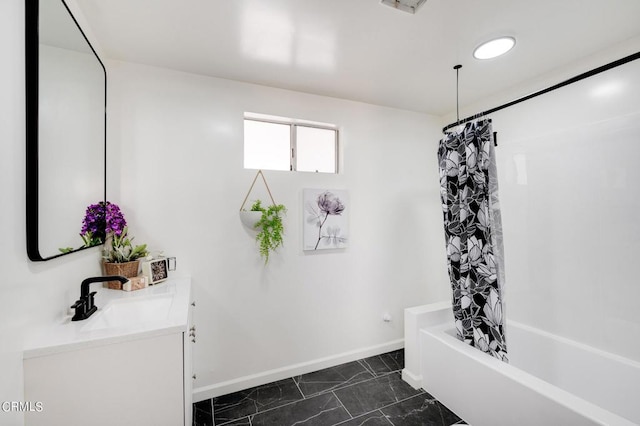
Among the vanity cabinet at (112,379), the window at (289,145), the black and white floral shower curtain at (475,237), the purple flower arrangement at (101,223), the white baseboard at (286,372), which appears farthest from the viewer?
the window at (289,145)

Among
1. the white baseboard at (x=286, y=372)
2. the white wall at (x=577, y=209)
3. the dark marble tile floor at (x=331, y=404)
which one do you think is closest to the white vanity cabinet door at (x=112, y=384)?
the dark marble tile floor at (x=331, y=404)

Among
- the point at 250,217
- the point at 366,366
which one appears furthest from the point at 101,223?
the point at 366,366

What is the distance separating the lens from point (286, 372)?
7.69 feet

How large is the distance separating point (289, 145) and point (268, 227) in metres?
0.83

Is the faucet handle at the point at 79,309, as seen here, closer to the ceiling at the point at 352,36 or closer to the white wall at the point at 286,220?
the white wall at the point at 286,220

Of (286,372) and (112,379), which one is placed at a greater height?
(112,379)

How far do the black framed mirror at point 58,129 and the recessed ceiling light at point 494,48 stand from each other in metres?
2.31

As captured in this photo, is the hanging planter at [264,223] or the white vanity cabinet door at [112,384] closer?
the white vanity cabinet door at [112,384]

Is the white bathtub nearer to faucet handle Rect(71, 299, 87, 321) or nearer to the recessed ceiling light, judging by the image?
the recessed ceiling light

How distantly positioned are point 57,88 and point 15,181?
19.5 inches

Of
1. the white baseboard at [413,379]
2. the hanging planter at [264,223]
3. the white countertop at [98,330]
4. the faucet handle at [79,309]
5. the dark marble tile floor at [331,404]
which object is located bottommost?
the dark marble tile floor at [331,404]

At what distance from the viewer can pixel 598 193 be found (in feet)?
6.00

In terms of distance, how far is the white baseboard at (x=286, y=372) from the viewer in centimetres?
209

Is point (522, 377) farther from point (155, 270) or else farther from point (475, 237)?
point (155, 270)
